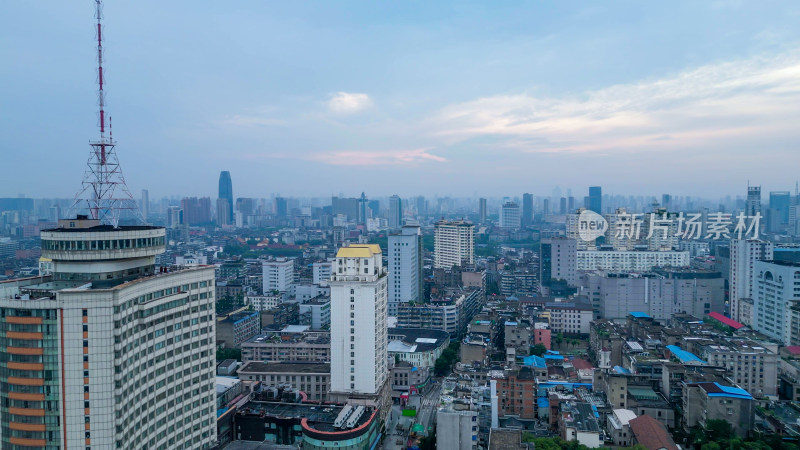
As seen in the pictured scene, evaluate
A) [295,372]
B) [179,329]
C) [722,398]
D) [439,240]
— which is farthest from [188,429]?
[439,240]

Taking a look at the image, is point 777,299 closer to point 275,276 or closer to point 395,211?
point 275,276

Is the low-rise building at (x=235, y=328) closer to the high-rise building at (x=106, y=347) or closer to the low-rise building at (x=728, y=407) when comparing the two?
the high-rise building at (x=106, y=347)

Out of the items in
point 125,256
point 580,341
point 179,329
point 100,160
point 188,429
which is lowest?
point 580,341

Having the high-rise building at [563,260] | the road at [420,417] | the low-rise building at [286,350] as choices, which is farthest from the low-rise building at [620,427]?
the high-rise building at [563,260]

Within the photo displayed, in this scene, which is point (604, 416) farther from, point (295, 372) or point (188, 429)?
point (188, 429)

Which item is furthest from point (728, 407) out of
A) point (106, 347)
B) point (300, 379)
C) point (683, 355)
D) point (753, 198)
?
→ point (753, 198)
